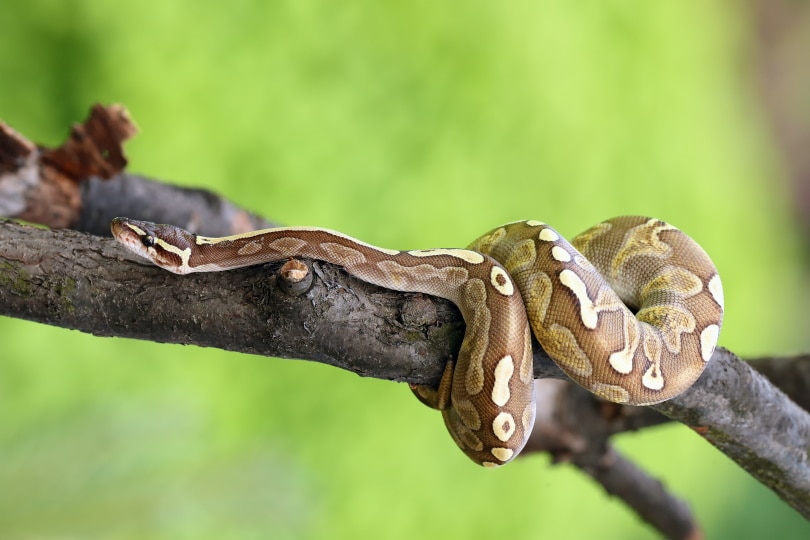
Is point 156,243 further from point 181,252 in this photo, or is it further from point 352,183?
point 352,183

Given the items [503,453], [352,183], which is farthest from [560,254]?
[352,183]

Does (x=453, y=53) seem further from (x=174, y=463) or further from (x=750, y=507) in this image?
(x=750, y=507)

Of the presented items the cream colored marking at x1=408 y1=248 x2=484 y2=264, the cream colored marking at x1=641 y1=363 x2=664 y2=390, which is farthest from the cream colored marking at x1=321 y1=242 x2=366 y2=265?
the cream colored marking at x1=641 y1=363 x2=664 y2=390

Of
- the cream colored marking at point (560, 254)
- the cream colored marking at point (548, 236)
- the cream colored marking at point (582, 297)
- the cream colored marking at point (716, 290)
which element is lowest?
the cream colored marking at point (716, 290)

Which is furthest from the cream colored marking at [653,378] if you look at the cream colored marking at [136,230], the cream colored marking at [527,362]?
the cream colored marking at [136,230]

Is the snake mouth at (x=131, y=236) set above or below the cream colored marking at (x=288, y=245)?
above

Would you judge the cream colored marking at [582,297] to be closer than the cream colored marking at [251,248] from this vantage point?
Yes

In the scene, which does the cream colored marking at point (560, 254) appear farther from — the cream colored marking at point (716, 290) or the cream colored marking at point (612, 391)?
the cream colored marking at point (716, 290)
